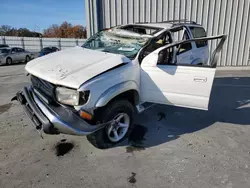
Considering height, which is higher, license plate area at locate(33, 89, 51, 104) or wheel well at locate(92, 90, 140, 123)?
license plate area at locate(33, 89, 51, 104)

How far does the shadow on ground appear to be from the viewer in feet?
11.9

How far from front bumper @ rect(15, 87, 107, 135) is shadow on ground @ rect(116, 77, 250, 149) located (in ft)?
3.25

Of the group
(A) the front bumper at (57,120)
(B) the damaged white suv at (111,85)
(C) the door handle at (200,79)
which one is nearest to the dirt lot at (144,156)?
(B) the damaged white suv at (111,85)

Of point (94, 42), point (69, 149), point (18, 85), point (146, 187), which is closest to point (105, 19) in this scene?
point (18, 85)

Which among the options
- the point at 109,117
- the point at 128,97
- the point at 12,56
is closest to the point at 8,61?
the point at 12,56

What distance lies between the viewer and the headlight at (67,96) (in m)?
2.65

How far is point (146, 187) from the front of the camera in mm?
2449

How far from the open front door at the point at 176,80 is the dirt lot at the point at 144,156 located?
2.36ft

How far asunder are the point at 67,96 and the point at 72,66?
0.48 meters

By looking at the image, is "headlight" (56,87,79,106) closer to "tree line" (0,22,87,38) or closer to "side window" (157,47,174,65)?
"side window" (157,47,174,65)

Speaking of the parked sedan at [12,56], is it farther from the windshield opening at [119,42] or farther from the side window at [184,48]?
the side window at [184,48]

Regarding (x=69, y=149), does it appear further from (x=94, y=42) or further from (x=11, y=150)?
(x=94, y=42)

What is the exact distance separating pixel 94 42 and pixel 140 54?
1.34 metres

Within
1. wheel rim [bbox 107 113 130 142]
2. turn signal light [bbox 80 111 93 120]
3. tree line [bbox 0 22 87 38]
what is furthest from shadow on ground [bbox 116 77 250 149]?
tree line [bbox 0 22 87 38]
